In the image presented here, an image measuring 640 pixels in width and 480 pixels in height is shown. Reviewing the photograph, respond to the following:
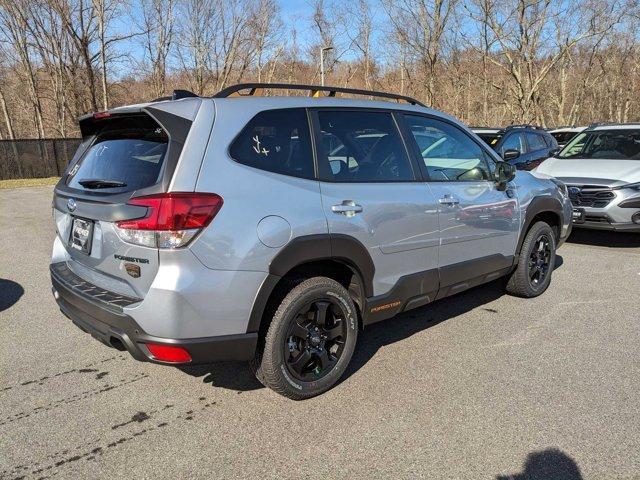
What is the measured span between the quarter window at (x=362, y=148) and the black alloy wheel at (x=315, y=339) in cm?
85

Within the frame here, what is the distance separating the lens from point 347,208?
121 inches

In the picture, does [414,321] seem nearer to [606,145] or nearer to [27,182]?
[606,145]

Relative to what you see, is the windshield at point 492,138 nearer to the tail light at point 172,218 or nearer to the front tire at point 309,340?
the front tire at point 309,340

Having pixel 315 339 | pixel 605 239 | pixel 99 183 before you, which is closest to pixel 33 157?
pixel 99 183

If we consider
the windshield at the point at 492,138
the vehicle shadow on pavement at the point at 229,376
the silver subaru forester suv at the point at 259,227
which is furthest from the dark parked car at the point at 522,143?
the vehicle shadow on pavement at the point at 229,376

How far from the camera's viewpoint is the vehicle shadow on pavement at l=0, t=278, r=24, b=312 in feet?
16.4

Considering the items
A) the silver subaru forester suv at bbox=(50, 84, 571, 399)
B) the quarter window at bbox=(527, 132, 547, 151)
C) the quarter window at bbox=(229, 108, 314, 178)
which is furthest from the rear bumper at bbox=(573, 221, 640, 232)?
the quarter window at bbox=(229, 108, 314, 178)

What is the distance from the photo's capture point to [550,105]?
47094 millimetres

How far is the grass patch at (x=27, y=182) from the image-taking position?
59.1 ft

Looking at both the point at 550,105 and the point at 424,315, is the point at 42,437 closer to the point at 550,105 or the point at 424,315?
the point at 424,315

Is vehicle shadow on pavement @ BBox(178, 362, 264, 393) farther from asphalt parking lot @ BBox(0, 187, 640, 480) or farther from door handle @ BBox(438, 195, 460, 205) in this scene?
door handle @ BBox(438, 195, 460, 205)

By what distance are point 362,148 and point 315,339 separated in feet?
4.49

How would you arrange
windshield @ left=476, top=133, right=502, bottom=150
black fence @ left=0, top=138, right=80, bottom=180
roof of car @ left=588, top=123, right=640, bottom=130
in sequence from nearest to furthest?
roof of car @ left=588, top=123, right=640, bottom=130, windshield @ left=476, top=133, right=502, bottom=150, black fence @ left=0, top=138, right=80, bottom=180

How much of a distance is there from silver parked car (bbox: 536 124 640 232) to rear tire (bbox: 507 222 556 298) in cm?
230
